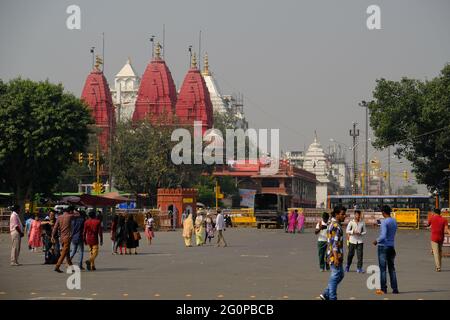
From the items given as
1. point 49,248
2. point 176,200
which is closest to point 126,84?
point 176,200

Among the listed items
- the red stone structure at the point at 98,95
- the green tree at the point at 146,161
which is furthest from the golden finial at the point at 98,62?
the green tree at the point at 146,161

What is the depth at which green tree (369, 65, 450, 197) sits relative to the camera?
66.4 meters

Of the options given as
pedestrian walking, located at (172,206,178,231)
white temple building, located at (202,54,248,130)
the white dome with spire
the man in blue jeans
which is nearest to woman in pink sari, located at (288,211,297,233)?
pedestrian walking, located at (172,206,178,231)

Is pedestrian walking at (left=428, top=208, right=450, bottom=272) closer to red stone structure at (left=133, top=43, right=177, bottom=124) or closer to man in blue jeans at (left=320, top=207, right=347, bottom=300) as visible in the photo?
man in blue jeans at (left=320, top=207, right=347, bottom=300)

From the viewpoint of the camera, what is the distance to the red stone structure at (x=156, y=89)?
12312 cm

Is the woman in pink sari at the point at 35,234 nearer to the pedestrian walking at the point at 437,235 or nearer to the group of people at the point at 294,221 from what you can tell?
the pedestrian walking at the point at 437,235

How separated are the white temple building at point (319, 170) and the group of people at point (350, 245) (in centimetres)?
14169

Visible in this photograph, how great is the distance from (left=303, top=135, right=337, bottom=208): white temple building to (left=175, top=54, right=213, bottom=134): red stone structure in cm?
4711

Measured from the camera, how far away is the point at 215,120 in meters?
118

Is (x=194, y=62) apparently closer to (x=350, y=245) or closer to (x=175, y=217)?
(x=175, y=217)
